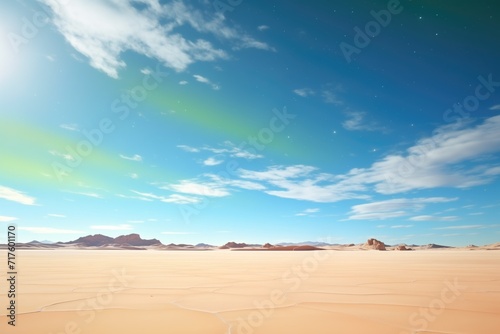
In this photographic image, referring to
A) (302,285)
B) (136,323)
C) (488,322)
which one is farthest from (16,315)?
(488,322)

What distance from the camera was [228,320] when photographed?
2.73 meters

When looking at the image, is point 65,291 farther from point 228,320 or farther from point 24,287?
point 228,320

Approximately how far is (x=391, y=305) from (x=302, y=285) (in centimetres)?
182

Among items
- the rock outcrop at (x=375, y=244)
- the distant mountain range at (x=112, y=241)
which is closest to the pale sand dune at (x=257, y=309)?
the rock outcrop at (x=375, y=244)

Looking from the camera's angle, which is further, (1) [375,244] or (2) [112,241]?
(2) [112,241]

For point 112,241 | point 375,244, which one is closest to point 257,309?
point 375,244

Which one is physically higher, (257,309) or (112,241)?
(112,241)

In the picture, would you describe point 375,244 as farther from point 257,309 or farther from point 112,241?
point 112,241

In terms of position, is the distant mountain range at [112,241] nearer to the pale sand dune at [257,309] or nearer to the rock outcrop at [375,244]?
the rock outcrop at [375,244]

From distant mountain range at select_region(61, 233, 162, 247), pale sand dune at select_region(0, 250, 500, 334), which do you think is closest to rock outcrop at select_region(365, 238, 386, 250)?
pale sand dune at select_region(0, 250, 500, 334)

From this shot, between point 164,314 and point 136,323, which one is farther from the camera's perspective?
point 164,314

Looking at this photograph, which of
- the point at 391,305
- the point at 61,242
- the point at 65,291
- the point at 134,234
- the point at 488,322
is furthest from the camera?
the point at 134,234

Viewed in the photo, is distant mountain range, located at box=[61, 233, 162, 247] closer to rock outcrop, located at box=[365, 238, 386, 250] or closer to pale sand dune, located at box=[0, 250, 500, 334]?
rock outcrop, located at box=[365, 238, 386, 250]

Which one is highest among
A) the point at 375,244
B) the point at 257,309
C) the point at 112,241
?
the point at 112,241
